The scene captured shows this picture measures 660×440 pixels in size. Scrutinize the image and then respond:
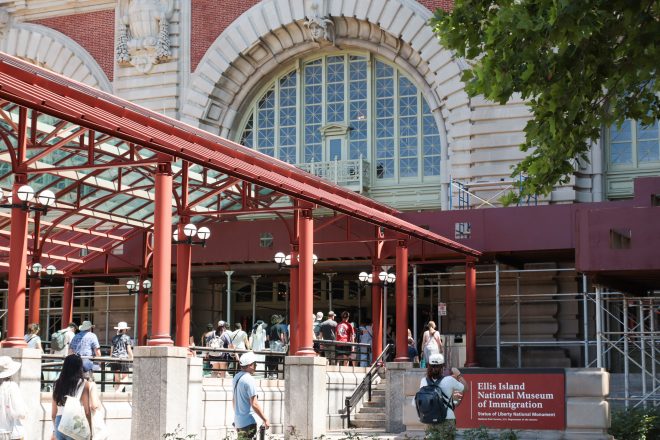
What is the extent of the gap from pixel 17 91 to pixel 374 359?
16.3m

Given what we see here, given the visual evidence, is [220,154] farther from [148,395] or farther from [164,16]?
[164,16]

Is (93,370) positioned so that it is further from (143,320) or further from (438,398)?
(143,320)

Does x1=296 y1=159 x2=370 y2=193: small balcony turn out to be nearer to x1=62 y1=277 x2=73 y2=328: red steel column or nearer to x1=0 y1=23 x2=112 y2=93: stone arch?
x1=0 y1=23 x2=112 y2=93: stone arch

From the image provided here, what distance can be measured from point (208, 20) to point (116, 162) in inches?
848

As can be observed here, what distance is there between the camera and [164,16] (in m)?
41.3

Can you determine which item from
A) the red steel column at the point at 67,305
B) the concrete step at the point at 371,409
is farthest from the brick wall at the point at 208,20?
the concrete step at the point at 371,409

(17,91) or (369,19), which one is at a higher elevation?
(369,19)

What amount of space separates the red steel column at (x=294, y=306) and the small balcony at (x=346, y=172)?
12.7 m

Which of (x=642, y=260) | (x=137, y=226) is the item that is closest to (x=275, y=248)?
(x=137, y=226)

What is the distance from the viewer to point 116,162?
20.4 meters

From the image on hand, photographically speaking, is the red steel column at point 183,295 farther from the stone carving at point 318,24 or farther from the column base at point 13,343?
the stone carving at point 318,24

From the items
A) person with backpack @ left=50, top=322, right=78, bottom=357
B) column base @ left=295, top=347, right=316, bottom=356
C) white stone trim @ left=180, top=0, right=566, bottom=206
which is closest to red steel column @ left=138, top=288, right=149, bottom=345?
person with backpack @ left=50, top=322, right=78, bottom=357

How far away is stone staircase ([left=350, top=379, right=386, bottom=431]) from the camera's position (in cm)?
2711

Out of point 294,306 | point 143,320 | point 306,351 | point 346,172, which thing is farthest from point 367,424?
point 346,172
